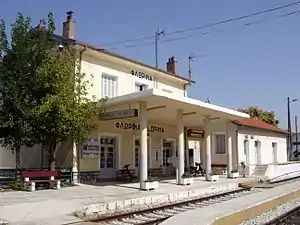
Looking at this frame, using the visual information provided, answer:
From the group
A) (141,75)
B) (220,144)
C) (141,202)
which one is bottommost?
(141,202)

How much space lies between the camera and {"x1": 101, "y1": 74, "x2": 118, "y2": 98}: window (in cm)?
2362

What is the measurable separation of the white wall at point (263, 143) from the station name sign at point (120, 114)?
13.5 m

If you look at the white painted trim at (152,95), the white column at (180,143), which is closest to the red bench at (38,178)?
the white painted trim at (152,95)

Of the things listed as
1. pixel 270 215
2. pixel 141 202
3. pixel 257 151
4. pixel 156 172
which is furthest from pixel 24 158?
pixel 257 151

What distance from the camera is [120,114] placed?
20.1 m

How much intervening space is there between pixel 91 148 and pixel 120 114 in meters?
3.30

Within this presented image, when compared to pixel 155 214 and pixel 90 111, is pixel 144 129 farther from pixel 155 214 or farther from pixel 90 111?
pixel 155 214

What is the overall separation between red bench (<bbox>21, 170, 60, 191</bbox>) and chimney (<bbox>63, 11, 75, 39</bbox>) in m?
8.41

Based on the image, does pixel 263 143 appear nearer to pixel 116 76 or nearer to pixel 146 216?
pixel 116 76

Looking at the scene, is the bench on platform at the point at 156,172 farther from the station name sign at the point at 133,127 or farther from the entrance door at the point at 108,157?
the entrance door at the point at 108,157

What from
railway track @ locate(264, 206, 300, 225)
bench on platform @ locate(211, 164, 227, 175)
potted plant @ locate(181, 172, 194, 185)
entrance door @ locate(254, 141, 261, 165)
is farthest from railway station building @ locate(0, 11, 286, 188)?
railway track @ locate(264, 206, 300, 225)

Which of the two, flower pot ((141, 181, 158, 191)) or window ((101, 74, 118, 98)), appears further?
window ((101, 74, 118, 98))

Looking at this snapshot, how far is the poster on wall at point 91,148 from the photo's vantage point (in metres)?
21.9

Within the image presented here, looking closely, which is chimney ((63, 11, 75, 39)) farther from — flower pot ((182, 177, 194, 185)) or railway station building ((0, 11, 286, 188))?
flower pot ((182, 177, 194, 185))
